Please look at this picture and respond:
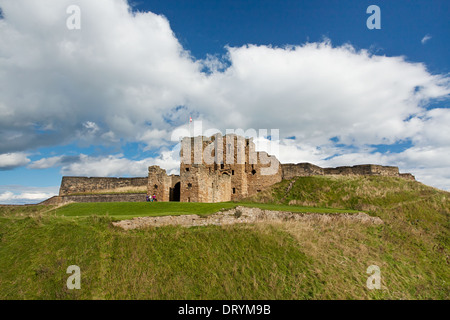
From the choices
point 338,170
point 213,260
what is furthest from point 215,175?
point 338,170

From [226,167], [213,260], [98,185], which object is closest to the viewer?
[213,260]

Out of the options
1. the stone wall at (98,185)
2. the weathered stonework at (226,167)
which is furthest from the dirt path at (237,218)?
the stone wall at (98,185)

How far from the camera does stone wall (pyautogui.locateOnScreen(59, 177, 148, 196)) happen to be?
116 feet

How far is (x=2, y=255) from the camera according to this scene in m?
9.26

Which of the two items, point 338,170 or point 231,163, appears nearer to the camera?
point 231,163

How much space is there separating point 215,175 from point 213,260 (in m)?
18.2

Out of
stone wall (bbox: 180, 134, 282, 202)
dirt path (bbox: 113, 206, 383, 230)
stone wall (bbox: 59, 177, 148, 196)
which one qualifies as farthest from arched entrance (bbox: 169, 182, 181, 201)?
dirt path (bbox: 113, 206, 383, 230)

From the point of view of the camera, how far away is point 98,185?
122 feet

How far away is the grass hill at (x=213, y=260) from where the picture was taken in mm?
8852

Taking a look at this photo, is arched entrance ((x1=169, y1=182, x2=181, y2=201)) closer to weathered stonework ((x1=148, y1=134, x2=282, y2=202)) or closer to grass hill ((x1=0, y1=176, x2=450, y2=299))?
weathered stonework ((x1=148, y1=134, x2=282, y2=202))

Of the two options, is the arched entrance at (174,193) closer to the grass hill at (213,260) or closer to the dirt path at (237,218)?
the grass hill at (213,260)

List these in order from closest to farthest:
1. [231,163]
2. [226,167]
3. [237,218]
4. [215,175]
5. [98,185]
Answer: [237,218], [215,175], [231,163], [226,167], [98,185]

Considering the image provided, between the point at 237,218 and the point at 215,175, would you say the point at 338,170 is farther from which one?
the point at 237,218
